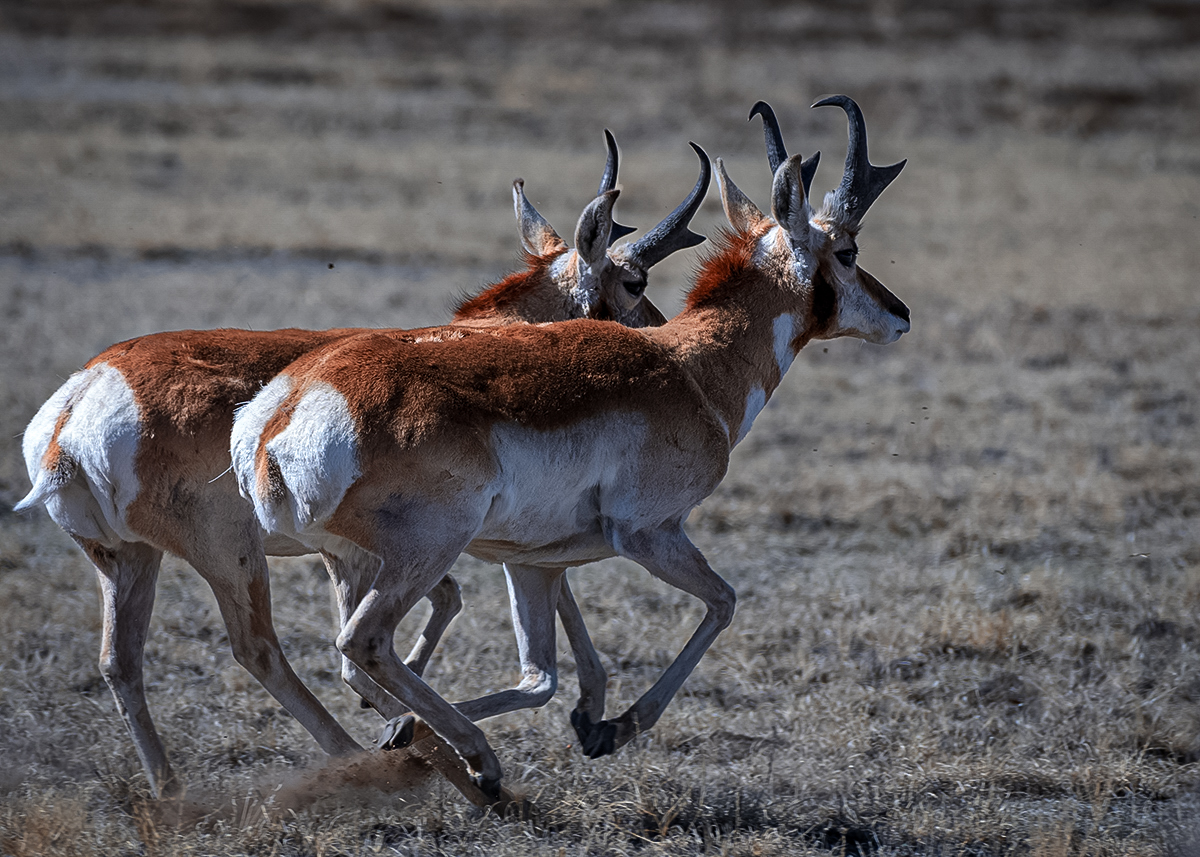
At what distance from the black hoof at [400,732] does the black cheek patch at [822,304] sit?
2.40 meters

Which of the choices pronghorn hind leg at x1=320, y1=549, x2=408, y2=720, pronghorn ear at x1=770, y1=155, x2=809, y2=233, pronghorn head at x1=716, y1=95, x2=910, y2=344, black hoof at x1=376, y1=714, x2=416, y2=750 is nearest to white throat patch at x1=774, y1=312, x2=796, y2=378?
pronghorn head at x1=716, y1=95, x2=910, y2=344

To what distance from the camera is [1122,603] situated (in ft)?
24.0

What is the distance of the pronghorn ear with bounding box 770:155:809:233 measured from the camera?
5.47 m

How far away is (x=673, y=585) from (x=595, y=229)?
1.96 metres

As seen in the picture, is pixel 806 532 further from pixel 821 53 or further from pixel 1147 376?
pixel 821 53

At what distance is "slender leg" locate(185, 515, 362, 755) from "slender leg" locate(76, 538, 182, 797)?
0.42 metres

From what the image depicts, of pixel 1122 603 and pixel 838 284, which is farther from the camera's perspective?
pixel 1122 603

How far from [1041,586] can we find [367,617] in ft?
14.3

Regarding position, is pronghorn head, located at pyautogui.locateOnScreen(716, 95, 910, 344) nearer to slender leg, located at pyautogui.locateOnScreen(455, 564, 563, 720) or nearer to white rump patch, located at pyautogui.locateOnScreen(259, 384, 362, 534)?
slender leg, located at pyautogui.locateOnScreen(455, 564, 563, 720)

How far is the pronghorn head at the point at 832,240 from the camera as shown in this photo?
5.71 m

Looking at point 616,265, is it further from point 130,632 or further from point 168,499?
point 130,632

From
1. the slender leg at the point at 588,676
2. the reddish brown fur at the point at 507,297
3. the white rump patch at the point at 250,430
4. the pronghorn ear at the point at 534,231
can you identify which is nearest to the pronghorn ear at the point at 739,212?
the reddish brown fur at the point at 507,297

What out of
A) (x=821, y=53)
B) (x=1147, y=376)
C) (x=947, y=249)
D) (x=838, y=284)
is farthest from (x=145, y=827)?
(x=821, y=53)

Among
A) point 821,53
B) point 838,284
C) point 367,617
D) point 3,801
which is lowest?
point 3,801
